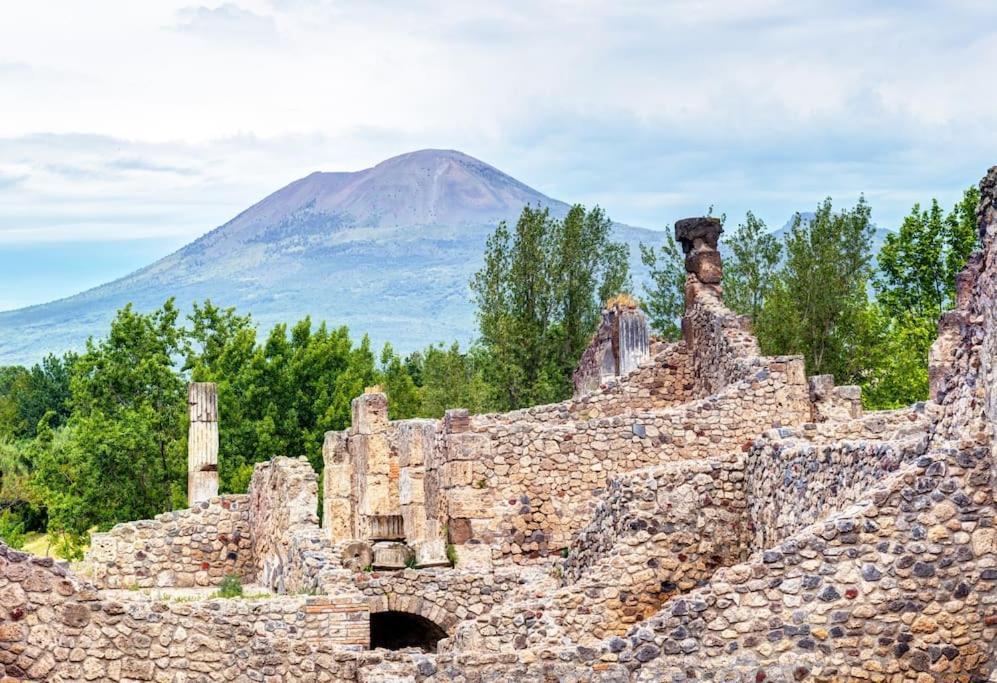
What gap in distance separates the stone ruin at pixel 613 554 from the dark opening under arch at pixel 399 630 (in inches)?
2.1

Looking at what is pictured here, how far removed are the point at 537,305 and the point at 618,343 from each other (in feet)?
58.3

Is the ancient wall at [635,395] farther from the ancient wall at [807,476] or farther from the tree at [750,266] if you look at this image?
the tree at [750,266]

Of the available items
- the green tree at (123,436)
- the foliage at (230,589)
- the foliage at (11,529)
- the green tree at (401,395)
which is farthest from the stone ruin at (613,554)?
the green tree at (401,395)

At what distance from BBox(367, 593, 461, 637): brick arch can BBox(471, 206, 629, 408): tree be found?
27675mm

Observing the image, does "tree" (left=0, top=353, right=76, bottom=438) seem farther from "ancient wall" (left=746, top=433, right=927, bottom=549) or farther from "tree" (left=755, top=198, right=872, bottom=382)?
"ancient wall" (left=746, top=433, right=927, bottom=549)

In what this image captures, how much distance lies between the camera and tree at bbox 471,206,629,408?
52.3 meters

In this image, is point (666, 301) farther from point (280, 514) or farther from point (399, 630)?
point (280, 514)

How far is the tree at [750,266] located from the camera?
58156 mm

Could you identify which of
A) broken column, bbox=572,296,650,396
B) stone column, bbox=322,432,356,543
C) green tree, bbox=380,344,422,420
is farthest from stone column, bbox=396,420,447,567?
green tree, bbox=380,344,422,420

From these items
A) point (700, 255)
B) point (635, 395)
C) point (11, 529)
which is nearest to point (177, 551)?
point (635, 395)

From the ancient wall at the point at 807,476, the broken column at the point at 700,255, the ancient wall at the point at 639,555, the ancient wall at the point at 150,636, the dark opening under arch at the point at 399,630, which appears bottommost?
the dark opening under arch at the point at 399,630

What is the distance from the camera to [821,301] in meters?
51.2

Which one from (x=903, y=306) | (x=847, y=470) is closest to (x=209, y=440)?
(x=847, y=470)

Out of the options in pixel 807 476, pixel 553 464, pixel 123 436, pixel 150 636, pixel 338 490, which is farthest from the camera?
pixel 123 436
